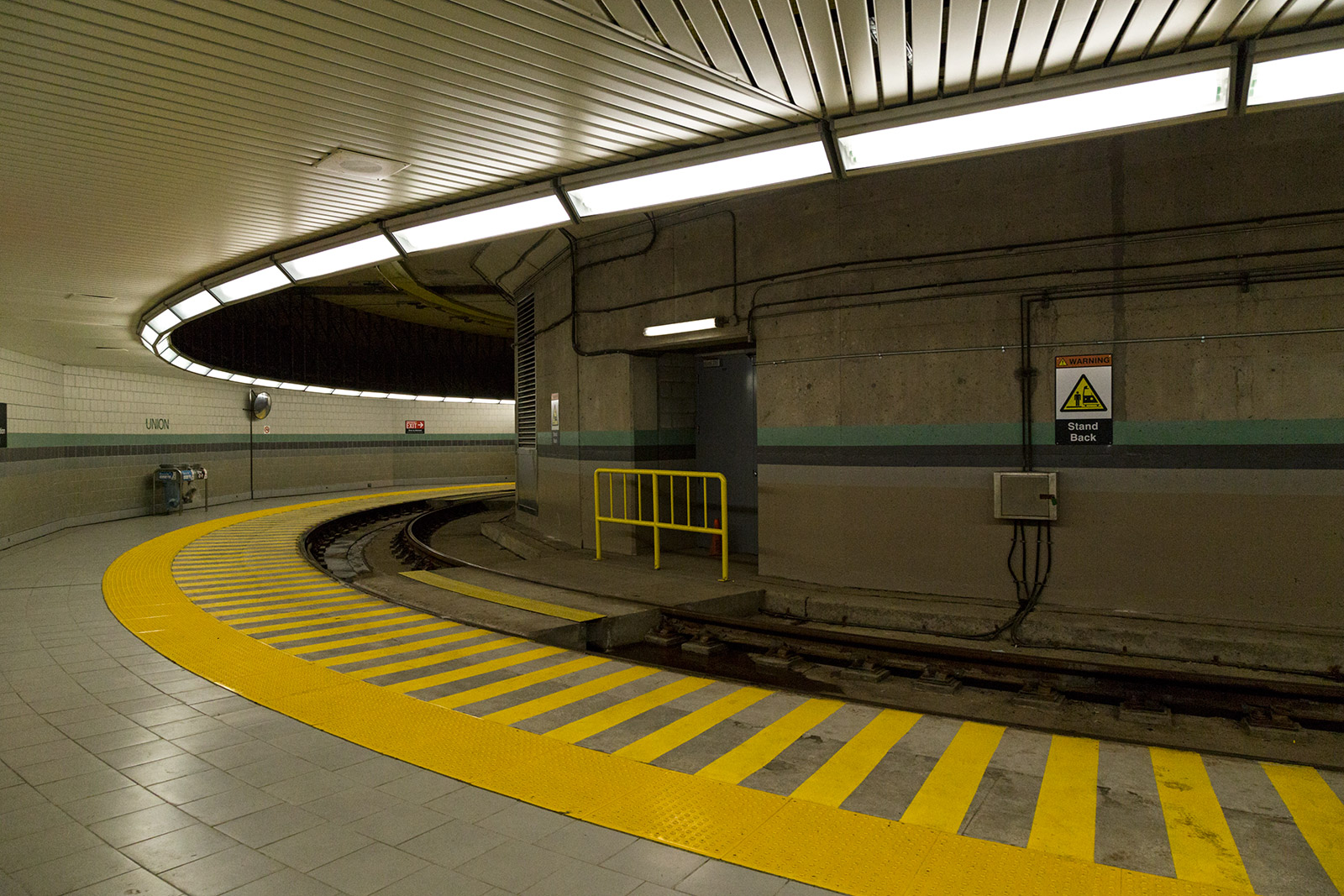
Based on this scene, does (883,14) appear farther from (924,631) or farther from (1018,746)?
(924,631)

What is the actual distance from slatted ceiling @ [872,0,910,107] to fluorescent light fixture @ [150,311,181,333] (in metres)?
10.0

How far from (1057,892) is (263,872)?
10.6ft

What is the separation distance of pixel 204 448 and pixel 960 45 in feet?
68.9

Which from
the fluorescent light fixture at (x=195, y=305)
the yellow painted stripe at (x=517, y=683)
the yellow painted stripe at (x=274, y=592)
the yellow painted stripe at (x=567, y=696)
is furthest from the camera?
the fluorescent light fixture at (x=195, y=305)

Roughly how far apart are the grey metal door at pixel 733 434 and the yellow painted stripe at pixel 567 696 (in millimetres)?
5345

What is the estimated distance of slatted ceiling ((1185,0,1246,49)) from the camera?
3.90 m

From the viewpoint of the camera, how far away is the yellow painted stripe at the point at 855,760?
375 centimetres

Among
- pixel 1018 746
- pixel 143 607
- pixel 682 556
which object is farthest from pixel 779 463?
pixel 143 607

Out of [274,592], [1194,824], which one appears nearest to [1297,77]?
[1194,824]

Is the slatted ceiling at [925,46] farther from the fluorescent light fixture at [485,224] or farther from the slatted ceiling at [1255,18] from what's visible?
the fluorescent light fixture at [485,224]

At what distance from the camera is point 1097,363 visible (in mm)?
7246

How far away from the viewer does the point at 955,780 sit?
3959 millimetres

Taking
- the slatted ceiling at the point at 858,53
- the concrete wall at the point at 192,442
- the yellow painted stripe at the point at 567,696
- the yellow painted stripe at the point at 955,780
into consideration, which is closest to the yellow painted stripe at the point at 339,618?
the yellow painted stripe at the point at 567,696

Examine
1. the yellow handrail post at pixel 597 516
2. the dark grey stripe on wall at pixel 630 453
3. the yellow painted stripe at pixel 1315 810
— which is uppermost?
the dark grey stripe on wall at pixel 630 453
